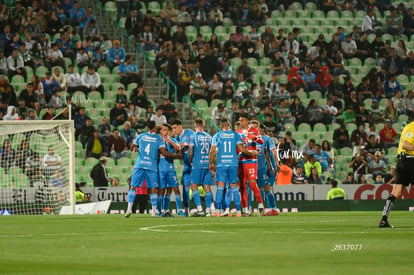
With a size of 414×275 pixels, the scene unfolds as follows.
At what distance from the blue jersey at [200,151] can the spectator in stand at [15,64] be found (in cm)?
1119

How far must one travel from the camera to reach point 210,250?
1094 centimetres

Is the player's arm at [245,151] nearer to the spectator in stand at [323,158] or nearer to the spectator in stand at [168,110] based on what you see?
the spectator in stand at [323,158]

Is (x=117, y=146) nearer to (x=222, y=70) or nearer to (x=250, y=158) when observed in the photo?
(x=222, y=70)

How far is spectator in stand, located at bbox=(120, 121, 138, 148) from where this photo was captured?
30062 mm

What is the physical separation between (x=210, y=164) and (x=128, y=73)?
1173 centimetres

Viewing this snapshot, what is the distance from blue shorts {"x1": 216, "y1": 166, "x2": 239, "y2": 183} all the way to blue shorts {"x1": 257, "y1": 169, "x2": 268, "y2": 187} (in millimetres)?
972

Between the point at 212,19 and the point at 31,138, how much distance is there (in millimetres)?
11939

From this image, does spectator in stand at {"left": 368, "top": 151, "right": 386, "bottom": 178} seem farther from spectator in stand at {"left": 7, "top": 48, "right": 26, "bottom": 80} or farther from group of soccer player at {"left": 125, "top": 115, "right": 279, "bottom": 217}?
spectator in stand at {"left": 7, "top": 48, "right": 26, "bottom": 80}

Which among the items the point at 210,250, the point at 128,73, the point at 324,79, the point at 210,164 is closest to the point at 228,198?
the point at 210,164

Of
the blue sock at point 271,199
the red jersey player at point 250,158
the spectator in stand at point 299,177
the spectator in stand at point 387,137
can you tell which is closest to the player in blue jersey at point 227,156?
the red jersey player at point 250,158

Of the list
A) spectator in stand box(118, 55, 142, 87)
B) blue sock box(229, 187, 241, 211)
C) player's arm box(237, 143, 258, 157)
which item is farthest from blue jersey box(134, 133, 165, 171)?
spectator in stand box(118, 55, 142, 87)

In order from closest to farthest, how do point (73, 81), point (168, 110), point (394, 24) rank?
point (168, 110) < point (73, 81) < point (394, 24)

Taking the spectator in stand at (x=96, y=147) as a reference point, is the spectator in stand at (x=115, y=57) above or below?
above

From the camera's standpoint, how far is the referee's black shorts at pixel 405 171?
48.6ft
